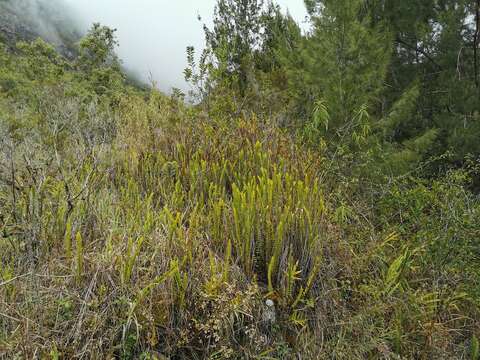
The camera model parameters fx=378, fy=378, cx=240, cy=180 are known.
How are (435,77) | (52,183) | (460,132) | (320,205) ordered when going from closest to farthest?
(320,205), (52,183), (460,132), (435,77)

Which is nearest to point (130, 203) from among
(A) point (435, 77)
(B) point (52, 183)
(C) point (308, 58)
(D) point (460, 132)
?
(B) point (52, 183)

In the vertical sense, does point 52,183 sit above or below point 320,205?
below

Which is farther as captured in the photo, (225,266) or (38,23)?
(38,23)

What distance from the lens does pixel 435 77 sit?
507 cm

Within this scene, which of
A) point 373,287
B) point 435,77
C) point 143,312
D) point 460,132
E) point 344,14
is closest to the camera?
point 143,312

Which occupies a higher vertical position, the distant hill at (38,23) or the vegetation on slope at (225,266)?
the distant hill at (38,23)

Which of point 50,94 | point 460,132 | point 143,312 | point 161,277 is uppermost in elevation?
point 460,132

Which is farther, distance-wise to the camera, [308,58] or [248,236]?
[308,58]

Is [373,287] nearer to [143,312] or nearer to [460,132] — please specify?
[143,312]

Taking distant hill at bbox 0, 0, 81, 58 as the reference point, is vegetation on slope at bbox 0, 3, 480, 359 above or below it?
below

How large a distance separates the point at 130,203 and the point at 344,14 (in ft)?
10.4

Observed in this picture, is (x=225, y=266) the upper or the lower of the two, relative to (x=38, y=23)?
lower

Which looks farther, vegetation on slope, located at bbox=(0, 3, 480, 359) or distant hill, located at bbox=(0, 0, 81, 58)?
distant hill, located at bbox=(0, 0, 81, 58)

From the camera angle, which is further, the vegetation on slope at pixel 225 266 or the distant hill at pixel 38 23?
the distant hill at pixel 38 23
